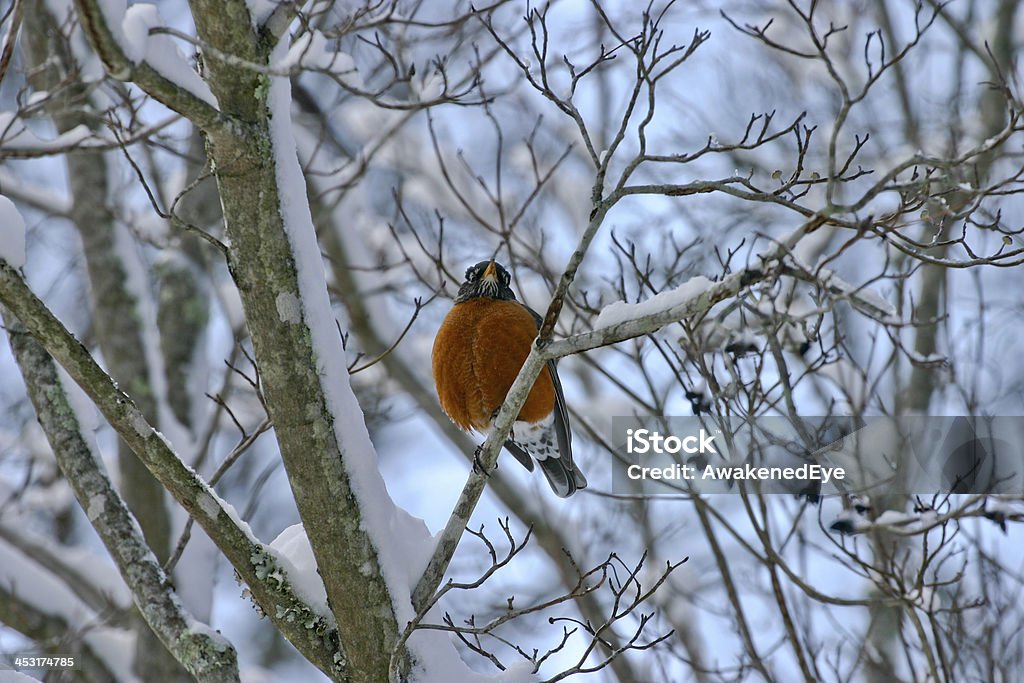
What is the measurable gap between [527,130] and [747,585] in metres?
6.02

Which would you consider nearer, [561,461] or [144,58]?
[144,58]

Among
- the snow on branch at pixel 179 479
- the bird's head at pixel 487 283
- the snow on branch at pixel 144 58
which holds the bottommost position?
the snow on branch at pixel 179 479

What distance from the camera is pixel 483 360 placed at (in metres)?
4.23

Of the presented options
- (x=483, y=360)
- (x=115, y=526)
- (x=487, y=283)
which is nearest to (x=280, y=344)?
(x=115, y=526)

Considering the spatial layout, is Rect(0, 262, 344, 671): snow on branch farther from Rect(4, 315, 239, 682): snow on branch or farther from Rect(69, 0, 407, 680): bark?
Rect(4, 315, 239, 682): snow on branch

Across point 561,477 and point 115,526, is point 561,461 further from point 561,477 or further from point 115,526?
point 115,526

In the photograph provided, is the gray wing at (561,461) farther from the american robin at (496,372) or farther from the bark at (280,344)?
the bark at (280,344)

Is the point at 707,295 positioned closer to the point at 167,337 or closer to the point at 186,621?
the point at 186,621

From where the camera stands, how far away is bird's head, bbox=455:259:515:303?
14.8 feet

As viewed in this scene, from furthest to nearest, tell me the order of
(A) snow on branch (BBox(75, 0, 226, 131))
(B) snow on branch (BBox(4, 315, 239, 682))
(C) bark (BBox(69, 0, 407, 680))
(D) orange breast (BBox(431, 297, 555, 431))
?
(D) orange breast (BBox(431, 297, 555, 431))
(B) snow on branch (BBox(4, 315, 239, 682))
(C) bark (BBox(69, 0, 407, 680))
(A) snow on branch (BBox(75, 0, 226, 131))

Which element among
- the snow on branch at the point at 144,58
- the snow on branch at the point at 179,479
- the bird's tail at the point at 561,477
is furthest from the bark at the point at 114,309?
the snow on branch at the point at 144,58

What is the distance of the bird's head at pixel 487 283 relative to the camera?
451 cm

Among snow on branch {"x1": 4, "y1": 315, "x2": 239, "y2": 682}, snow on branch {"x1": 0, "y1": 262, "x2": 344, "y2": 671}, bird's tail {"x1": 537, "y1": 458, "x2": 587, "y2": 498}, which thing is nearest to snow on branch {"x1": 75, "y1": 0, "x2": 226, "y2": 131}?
snow on branch {"x1": 0, "y1": 262, "x2": 344, "y2": 671}

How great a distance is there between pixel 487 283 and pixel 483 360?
466 millimetres
